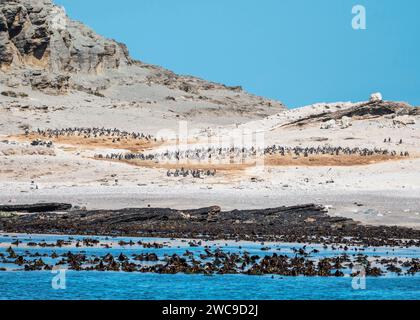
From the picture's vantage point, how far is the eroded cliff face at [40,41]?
11162 centimetres

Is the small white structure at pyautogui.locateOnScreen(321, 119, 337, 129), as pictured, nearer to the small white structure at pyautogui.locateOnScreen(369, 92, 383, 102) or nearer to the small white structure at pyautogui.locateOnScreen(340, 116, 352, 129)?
the small white structure at pyautogui.locateOnScreen(340, 116, 352, 129)

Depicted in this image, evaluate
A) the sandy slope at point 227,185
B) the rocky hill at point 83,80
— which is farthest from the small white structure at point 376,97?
the rocky hill at point 83,80

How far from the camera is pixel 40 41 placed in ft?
371

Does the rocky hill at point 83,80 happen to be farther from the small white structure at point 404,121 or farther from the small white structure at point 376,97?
the small white structure at point 404,121

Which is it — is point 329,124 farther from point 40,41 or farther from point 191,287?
point 40,41

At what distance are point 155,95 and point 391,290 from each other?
107311 mm

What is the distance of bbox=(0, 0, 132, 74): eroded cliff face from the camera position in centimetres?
11162

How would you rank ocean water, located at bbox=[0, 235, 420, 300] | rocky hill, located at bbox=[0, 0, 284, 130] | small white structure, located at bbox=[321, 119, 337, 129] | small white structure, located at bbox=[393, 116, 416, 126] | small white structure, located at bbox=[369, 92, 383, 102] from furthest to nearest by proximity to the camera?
rocky hill, located at bbox=[0, 0, 284, 130], small white structure, located at bbox=[369, 92, 383, 102], small white structure, located at bbox=[321, 119, 337, 129], small white structure, located at bbox=[393, 116, 416, 126], ocean water, located at bbox=[0, 235, 420, 300]

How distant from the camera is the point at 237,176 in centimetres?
4997

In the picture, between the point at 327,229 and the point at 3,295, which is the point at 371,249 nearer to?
the point at 327,229

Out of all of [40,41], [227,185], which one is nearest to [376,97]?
[227,185]

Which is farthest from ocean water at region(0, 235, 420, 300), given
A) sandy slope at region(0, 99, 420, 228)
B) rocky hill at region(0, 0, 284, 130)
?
rocky hill at region(0, 0, 284, 130)
